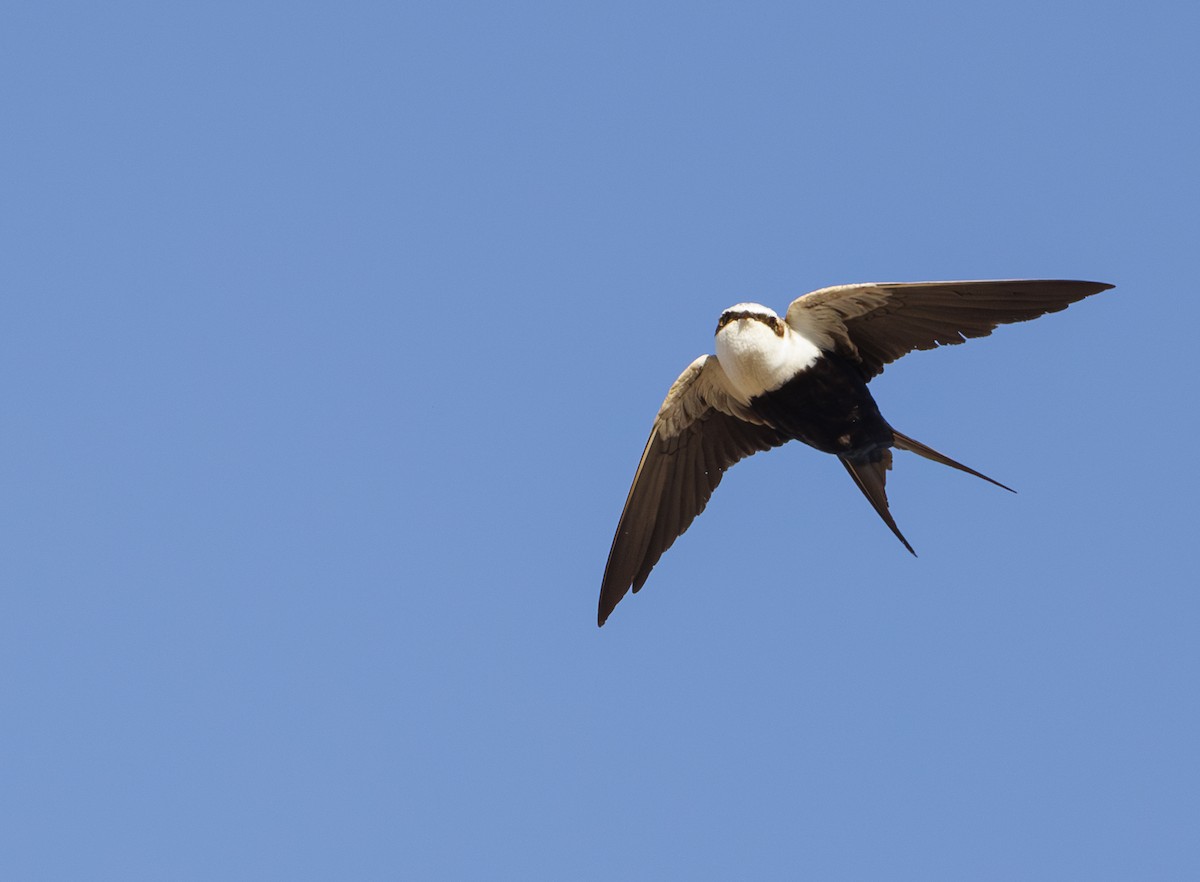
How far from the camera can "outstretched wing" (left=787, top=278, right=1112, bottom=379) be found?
30.1 ft

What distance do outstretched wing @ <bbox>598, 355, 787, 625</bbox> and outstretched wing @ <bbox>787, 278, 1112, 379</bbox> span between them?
1080 millimetres

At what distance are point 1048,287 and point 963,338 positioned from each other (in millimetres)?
665

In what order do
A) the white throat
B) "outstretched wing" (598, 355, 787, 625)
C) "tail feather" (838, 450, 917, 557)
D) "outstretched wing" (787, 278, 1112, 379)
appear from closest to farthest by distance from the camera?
"outstretched wing" (787, 278, 1112, 379) → the white throat → "tail feather" (838, 450, 917, 557) → "outstretched wing" (598, 355, 787, 625)

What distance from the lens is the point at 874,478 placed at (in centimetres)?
1009

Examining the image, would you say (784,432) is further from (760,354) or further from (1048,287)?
(1048,287)

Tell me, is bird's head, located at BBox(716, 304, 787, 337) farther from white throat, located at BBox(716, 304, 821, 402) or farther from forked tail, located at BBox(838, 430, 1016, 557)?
forked tail, located at BBox(838, 430, 1016, 557)

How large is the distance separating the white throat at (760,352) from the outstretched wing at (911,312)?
170 millimetres

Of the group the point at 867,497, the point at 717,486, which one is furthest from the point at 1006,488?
the point at 717,486

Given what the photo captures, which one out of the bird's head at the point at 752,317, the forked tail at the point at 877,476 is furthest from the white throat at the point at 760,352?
the forked tail at the point at 877,476

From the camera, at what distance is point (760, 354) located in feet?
31.0

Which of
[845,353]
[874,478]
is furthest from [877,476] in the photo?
[845,353]

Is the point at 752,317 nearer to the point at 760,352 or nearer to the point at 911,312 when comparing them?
the point at 760,352

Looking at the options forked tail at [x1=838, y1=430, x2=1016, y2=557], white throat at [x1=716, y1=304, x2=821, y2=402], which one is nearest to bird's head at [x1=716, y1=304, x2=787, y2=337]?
white throat at [x1=716, y1=304, x2=821, y2=402]

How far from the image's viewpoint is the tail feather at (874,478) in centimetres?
1005
